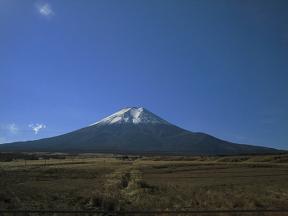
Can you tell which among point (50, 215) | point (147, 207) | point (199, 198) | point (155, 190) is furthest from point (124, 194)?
point (50, 215)

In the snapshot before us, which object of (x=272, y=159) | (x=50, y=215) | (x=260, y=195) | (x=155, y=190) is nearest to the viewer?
(x=50, y=215)

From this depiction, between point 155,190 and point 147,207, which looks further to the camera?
point 155,190

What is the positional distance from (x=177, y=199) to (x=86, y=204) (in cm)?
524

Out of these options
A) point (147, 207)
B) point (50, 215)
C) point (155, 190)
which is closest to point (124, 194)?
point (155, 190)

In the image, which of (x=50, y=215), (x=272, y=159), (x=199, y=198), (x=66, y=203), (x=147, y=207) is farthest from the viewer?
(x=272, y=159)

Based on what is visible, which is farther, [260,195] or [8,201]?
[260,195]

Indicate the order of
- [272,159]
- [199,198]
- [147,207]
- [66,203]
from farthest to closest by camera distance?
[272,159] < [199,198] < [66,203] < [147,207]

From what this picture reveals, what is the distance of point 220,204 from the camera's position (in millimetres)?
26391

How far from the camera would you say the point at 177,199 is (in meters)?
29.2

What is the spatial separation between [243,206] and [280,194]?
7.65m

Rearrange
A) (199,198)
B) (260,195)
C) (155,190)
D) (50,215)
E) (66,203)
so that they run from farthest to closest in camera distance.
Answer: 1. (155,190)
2. (260,195)
3. (199,198)
4. (66,203)
5. (50,215)

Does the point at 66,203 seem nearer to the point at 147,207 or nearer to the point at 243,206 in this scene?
the point at 147,207

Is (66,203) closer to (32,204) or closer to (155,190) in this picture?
(32,204)

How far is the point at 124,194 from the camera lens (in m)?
33.4
